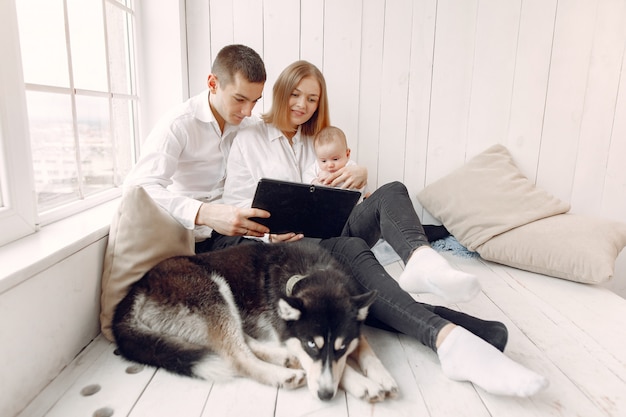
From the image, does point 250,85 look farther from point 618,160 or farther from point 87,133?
point 618,160

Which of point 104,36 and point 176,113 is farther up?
point 104,36

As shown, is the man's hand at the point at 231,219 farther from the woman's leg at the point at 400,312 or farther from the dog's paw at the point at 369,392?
the dog's paw at the point at 369,392

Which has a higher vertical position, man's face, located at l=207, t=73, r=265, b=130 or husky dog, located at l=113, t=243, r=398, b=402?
man's face, located at l=207, t=73, r=265, b=130

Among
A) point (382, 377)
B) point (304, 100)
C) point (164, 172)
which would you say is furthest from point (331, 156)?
point (382, 377)

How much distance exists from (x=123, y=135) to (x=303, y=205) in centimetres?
130

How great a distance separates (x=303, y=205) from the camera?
5.37 ft

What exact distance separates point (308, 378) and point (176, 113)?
4.39 ft

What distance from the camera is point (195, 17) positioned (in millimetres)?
2557

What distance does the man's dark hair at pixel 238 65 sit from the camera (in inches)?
73.1

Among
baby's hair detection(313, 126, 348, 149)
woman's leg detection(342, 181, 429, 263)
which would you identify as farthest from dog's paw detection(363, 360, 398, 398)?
baby's hair detection(313, 126, 348, 149)

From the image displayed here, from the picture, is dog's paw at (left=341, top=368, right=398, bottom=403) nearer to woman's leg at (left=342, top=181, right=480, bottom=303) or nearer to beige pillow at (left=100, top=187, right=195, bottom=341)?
woman's leg at (left=342, top=181, right=480, bottom=303)

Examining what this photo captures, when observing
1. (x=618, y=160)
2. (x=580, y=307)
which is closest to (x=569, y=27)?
(x=618, y=160)

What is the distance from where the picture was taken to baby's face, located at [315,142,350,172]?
2.10m

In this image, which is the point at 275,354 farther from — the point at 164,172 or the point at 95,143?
the point at 95,143
